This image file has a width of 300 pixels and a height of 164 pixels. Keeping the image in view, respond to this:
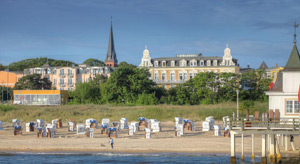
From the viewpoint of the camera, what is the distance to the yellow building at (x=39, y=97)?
74.3m

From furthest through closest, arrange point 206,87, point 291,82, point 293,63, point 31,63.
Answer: point 31,63 → point 206,87 → point 293,63 → point 291,82

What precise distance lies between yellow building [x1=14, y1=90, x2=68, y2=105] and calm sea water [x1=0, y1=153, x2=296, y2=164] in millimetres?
43756

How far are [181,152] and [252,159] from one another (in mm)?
5625

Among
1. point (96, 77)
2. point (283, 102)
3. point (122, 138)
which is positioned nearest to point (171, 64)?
point (96, 77)

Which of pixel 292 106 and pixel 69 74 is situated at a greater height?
pixel 69 74

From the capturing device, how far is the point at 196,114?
173 ft

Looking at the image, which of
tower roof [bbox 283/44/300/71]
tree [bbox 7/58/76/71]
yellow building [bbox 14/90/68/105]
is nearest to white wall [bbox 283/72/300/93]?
tower roof [bbox 283/44/300/71]

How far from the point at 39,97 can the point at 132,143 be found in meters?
45.0

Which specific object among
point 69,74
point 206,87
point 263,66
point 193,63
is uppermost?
point 193,63

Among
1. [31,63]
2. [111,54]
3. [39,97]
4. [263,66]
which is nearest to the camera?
[39,97]

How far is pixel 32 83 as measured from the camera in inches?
3487

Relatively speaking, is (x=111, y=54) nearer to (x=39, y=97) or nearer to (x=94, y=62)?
(x=94, y=62)

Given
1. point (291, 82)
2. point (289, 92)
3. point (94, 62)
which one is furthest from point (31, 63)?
point (289, 92)

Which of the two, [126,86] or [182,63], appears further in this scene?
[182,63]
